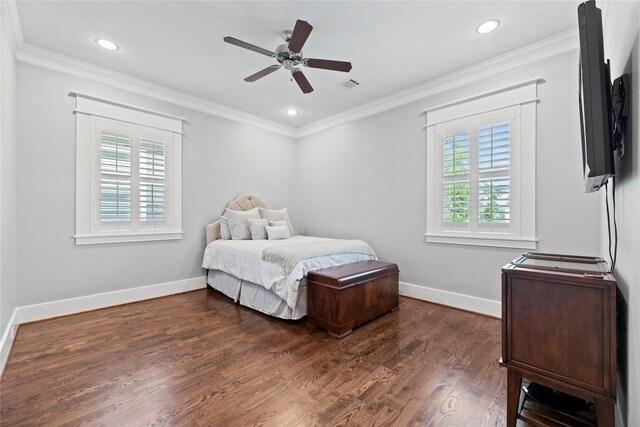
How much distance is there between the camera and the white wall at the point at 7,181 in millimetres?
2170

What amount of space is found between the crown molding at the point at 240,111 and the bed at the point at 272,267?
2.11 metres

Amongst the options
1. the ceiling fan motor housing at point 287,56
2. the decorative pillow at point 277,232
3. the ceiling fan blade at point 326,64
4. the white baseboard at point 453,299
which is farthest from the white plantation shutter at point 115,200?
the white baseboard at point 453,299

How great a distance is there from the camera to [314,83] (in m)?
3.65

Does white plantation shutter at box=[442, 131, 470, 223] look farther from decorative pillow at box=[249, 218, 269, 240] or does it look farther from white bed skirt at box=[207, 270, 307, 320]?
decorative pillow at box=[249, 218, 269, 240]

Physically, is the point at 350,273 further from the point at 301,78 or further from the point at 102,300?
the point at 102,300

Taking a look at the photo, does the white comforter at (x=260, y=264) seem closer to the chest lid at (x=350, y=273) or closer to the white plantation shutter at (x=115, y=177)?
the chest lid at (x=350, y=273)

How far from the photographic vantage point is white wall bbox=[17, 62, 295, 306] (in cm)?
296

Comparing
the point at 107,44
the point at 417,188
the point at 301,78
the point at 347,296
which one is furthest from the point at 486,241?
the point at 107,44

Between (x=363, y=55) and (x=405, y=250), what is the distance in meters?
2.49

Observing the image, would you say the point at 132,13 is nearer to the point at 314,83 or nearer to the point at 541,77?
the point at 314,83

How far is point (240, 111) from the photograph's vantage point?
471 cm

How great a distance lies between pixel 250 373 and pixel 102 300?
252 centimetres

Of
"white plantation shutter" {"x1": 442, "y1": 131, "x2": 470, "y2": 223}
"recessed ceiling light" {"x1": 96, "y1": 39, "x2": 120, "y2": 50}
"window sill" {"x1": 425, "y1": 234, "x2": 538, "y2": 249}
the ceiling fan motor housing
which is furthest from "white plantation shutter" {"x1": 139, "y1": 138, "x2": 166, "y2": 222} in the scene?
"white plantation shutter" {"x1": 442, "y1": 131, "x2": 470, "y2": 223}

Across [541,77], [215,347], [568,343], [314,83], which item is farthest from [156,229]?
[541,77]
